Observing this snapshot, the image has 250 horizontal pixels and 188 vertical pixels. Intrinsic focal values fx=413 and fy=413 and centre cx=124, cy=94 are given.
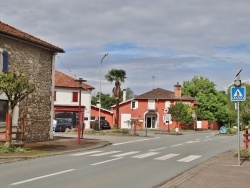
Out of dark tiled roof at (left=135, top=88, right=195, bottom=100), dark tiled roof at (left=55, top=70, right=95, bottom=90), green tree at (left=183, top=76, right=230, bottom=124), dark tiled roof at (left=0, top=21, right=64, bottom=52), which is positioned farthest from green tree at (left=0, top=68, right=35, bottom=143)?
green tree at (left=183, top=76, right=230, bottom=124)

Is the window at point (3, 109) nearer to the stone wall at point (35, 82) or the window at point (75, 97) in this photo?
the stone wall at point (35, 82)

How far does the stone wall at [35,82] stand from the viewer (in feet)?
76.1

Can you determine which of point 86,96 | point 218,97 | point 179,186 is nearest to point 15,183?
point 179,186

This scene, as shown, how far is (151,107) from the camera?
69312 millimetres

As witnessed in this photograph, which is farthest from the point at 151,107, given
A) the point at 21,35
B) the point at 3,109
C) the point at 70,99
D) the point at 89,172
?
the point at 89,172

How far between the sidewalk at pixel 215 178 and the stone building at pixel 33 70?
520 inches

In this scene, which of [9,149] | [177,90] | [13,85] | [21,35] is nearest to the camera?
[13,85]

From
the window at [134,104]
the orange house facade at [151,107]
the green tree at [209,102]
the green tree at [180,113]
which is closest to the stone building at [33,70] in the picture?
the green tree at [180,113]

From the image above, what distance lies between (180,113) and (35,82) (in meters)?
38.7

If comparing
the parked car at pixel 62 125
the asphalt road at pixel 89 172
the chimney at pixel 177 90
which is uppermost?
the chimney at pixel 177 90

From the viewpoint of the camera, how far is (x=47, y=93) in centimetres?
2625

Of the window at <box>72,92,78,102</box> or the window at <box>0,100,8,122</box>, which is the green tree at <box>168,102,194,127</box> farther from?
the window at <box>0,100,8,122</box>

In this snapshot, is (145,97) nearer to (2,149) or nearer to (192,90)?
(192,90)

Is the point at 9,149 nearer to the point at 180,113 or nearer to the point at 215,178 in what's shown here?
the point at 215,178
